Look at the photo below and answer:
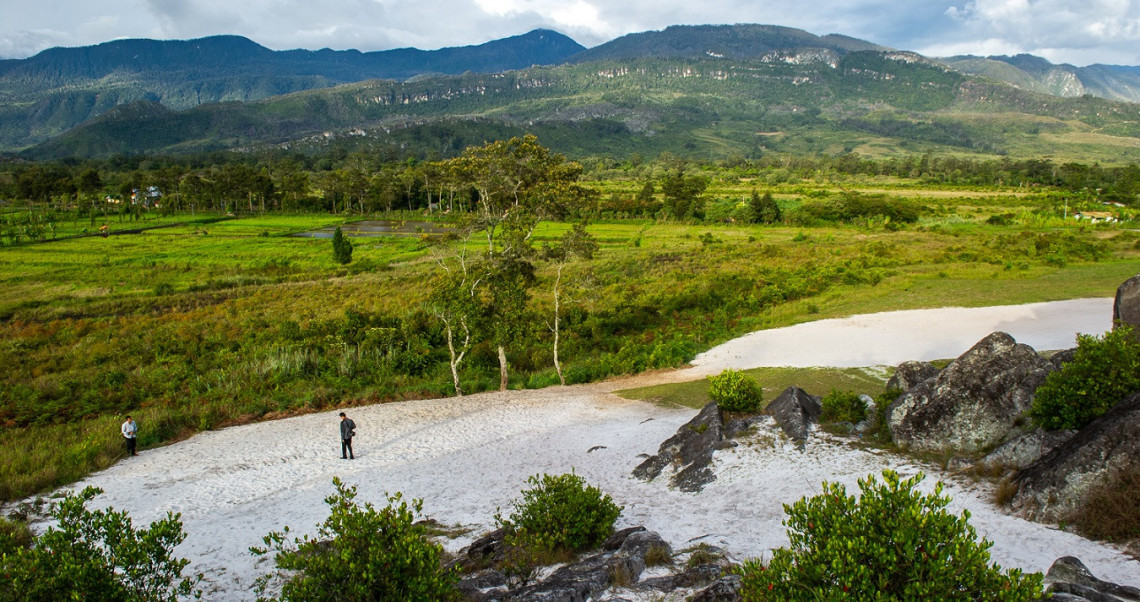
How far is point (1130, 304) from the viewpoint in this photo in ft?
41.8

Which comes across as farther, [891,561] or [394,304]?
[394,304]

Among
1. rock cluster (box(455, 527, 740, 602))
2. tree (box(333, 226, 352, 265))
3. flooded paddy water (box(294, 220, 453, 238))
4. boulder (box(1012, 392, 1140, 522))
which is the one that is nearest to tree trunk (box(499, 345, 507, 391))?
rock cluster (box(455, 527, 740, 602))

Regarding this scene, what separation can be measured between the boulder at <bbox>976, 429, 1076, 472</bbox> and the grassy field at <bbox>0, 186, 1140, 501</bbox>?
771 centimetres

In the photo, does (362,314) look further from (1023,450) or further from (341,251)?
(1023,450)

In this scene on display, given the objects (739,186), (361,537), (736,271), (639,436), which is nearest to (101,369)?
(639,436)

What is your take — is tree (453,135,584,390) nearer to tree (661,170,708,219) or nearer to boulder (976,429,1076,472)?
boulder (976,429,1076,472)

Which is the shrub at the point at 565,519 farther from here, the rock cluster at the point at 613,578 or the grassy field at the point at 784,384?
the grassy field at the point at 784,384

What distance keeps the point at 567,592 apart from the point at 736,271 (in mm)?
36000

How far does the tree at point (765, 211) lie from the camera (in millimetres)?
75750

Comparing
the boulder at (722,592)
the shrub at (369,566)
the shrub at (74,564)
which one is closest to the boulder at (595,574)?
the boulder at (722,592)

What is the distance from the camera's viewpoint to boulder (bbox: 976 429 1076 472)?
1003 cm

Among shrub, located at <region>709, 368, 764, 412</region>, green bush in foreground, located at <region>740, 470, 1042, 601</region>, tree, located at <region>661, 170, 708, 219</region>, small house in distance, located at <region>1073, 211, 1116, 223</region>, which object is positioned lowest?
shrub, located at <region>709, 368, 764, 412</region>

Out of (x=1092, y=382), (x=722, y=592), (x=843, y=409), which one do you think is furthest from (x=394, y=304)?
(x=1092, y=382)

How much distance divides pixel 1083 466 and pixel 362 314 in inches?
1118
